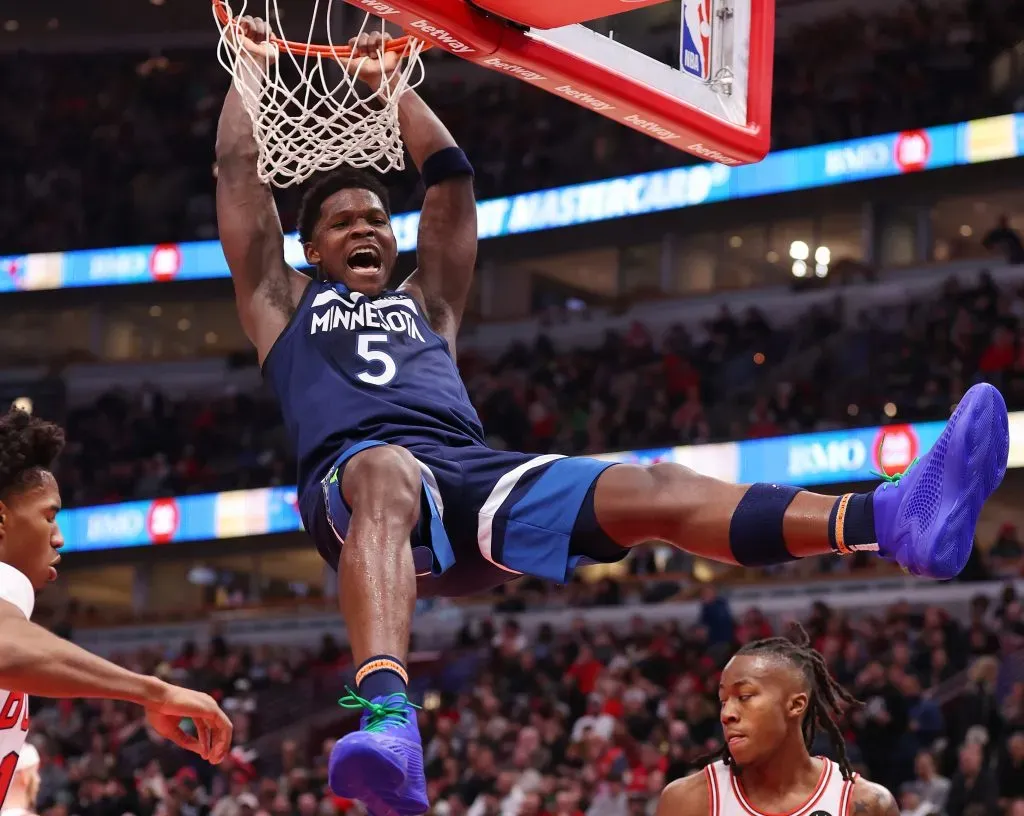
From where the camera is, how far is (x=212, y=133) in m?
26.2

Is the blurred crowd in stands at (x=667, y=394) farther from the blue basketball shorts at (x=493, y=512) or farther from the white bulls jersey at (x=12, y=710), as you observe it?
the white bulls jersey at (x=12, y=710)

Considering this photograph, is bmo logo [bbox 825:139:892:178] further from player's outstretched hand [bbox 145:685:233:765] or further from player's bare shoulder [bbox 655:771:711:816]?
player's outstretched hand [bbox 145:685:233:765]

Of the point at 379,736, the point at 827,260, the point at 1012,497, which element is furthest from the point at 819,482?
the point at 379,736

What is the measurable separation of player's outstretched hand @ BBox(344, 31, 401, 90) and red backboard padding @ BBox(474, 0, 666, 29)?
2.80 feet

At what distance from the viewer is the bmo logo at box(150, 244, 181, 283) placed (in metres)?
24.2

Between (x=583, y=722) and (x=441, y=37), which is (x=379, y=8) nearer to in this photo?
(x=441, y=37)

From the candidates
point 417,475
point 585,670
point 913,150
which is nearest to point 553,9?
point 417,475

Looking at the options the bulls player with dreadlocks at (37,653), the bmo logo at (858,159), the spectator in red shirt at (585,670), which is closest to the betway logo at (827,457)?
the bmo logo at (858,159)

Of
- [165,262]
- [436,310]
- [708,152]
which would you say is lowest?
[436,310]

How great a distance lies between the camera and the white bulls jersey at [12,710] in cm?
374

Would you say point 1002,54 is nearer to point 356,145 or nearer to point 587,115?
point 587,115

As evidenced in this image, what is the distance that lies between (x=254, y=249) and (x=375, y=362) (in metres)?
0.60

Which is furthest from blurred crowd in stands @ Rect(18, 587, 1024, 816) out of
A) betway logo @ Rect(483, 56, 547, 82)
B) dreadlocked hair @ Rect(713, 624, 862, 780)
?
betway logo @ Rect(483, 56, 547, 82)

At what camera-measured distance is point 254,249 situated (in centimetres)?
506
